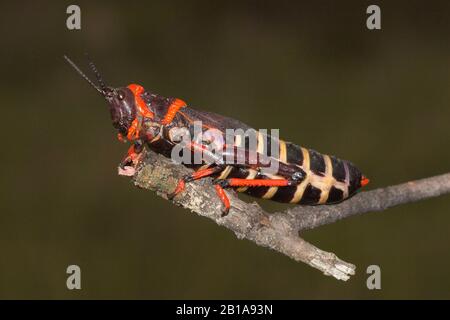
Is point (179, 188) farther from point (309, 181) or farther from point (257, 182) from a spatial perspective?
point (309, 181)

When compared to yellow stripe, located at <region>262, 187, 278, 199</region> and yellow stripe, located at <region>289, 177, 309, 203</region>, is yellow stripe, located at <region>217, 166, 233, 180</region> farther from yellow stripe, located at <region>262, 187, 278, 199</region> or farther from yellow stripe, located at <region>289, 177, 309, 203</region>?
yellow stripe, located at <region>289, 177, 309, 203</region>

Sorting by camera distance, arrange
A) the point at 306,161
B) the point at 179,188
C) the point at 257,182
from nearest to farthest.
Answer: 1. the point at 179,188
2. the point at 257,182
3. the point at 306,161

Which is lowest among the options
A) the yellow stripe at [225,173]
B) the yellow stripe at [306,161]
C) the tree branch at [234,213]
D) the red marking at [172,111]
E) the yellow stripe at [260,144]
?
the tree branch at [234,213]

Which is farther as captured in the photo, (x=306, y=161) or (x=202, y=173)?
(x=306, y=161)

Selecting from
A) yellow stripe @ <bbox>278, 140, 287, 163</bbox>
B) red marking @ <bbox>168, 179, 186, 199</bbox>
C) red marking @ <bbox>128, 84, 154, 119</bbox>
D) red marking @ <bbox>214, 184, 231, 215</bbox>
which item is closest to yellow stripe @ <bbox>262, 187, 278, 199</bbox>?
yellow stripe @ <bbox>278, 140, 287, 163</bbox>

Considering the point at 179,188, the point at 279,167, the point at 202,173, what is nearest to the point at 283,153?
the point at 279,167

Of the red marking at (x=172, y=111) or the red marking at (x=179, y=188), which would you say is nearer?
the red marking at (x=179, y=188)

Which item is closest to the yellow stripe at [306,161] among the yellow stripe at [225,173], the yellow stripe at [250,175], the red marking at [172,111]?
the yellow stripe at [250,175]

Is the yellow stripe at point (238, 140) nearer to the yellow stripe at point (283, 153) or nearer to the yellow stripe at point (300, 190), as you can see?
the yellow stripe at point (283, 153)

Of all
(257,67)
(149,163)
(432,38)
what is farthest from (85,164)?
(432,38)
